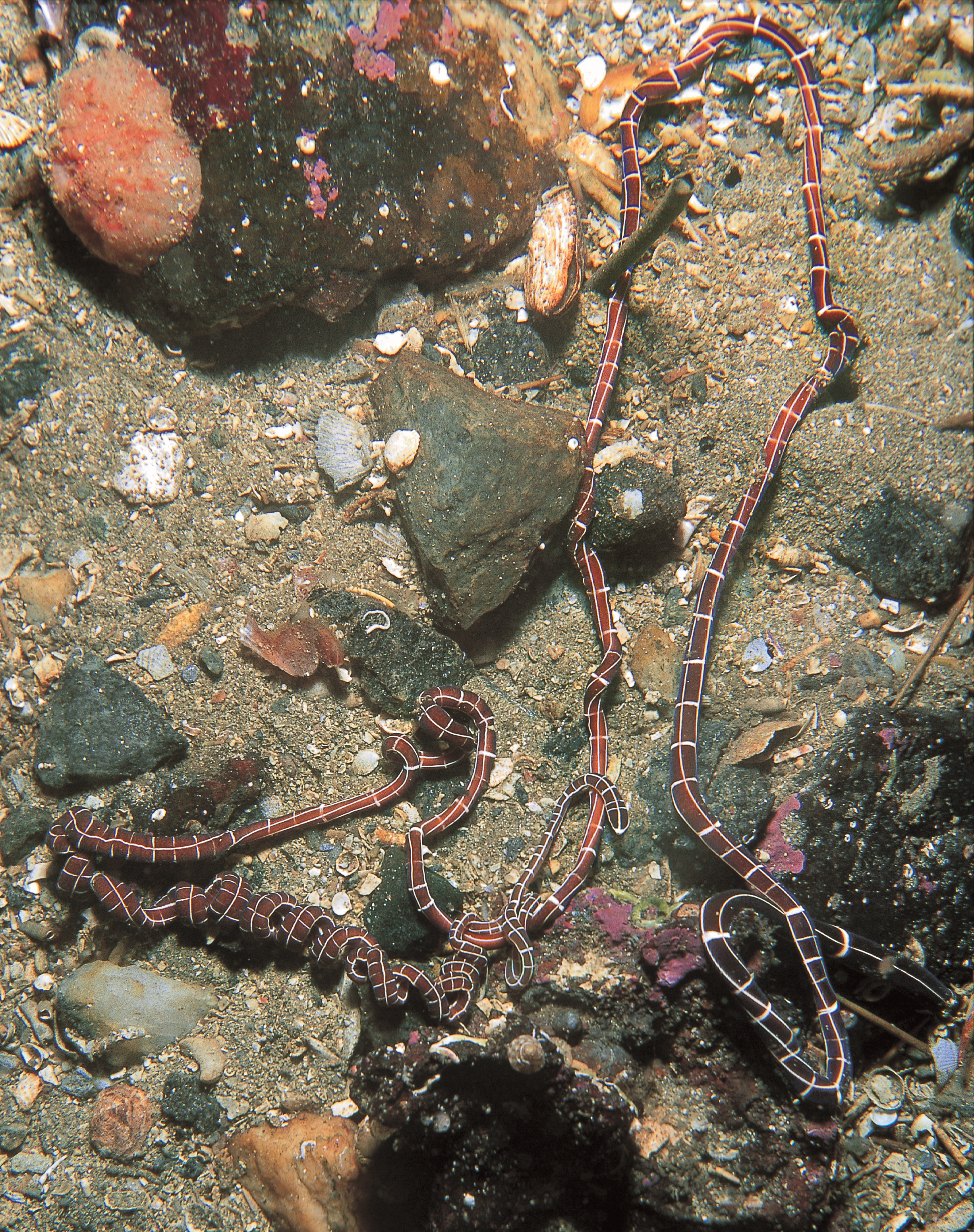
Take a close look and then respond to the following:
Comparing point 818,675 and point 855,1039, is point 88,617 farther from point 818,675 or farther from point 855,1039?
point 855,1039

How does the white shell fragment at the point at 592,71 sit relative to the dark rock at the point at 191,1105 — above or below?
above

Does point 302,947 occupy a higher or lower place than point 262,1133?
higher

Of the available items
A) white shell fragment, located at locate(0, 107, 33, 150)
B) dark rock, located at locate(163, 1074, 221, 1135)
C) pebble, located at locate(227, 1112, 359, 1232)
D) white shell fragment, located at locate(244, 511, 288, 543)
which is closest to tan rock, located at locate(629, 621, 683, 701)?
white shell fragment, located at locate(244, 511, 288, 543)

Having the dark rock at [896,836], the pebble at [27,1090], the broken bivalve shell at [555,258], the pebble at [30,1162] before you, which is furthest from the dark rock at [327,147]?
the pebble at [30,1162]

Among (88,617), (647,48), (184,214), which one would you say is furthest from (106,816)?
(647,48)

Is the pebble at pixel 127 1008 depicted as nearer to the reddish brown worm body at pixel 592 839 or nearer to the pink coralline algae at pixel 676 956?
the reddish brown worm body at pixel 592 839

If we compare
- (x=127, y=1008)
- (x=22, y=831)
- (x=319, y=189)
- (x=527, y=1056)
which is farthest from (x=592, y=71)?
(x=127, y=1008)
